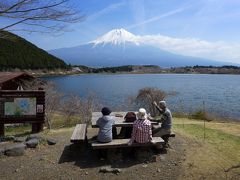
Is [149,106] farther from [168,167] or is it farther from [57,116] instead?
[168,167]

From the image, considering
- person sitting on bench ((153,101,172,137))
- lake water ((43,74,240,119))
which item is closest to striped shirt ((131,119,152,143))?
person sitting on bench ((153,101,172,137))

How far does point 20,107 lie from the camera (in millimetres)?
10219

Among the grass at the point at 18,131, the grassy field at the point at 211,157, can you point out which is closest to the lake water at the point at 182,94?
the grass at the point at 18,131

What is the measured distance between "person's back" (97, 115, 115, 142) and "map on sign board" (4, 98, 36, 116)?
4053 mm

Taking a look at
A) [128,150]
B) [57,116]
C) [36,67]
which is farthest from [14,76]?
[36,67]

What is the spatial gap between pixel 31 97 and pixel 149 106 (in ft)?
31.9

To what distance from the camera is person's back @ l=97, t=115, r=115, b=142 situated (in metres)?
6.80

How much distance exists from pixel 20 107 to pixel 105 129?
4.34 m

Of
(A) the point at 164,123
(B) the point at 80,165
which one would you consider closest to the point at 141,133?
(A) the point at 164,123

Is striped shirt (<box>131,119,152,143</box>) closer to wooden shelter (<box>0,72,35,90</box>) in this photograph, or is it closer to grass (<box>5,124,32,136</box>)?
grass (<box>5,124,32,136</box>)

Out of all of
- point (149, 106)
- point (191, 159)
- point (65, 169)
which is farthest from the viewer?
point (149, 106)

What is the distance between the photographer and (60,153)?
7.53 m

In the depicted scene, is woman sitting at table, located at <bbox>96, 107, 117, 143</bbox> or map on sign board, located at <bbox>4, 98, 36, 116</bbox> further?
map on sign board, located at <bbox>4, 98, 36, 116</bbox>

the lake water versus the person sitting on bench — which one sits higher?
the person sitting on bench
